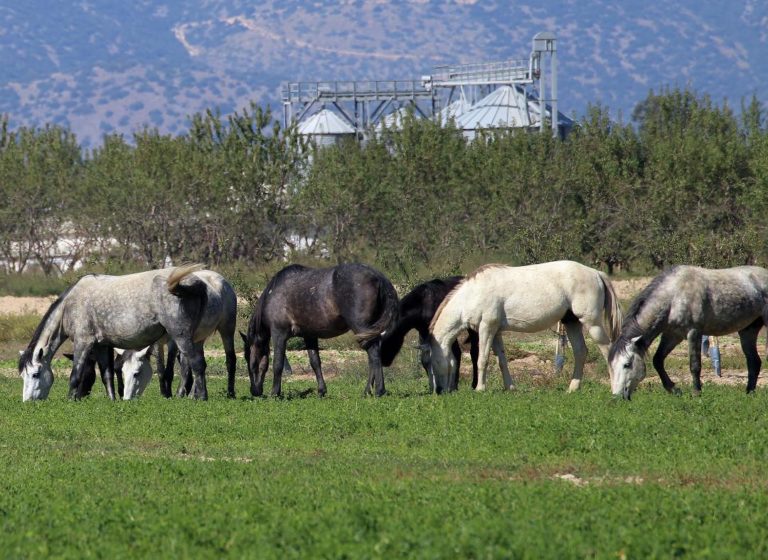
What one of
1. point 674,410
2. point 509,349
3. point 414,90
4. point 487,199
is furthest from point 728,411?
point 414,90

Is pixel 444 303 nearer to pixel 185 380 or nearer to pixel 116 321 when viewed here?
pixel 185 380

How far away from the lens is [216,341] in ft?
116

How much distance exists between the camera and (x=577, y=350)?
20734 mm

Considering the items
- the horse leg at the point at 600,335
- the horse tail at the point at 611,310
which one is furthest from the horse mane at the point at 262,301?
the horse tail at the point at 611,310

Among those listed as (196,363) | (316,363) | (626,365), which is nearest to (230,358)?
(316,363)

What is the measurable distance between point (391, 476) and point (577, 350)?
814cm

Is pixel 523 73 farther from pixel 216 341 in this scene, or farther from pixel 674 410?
pixel 674 410

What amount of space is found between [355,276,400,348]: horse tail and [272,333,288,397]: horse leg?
1703 millimetres

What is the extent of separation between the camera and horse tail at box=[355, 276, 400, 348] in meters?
20.3

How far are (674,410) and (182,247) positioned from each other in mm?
36026

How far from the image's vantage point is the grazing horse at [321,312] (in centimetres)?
2042

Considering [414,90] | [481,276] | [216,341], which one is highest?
[414,90]

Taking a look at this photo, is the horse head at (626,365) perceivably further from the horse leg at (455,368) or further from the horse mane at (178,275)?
the horse mane at (178,275)

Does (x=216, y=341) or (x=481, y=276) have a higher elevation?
(x=481, y=276)
